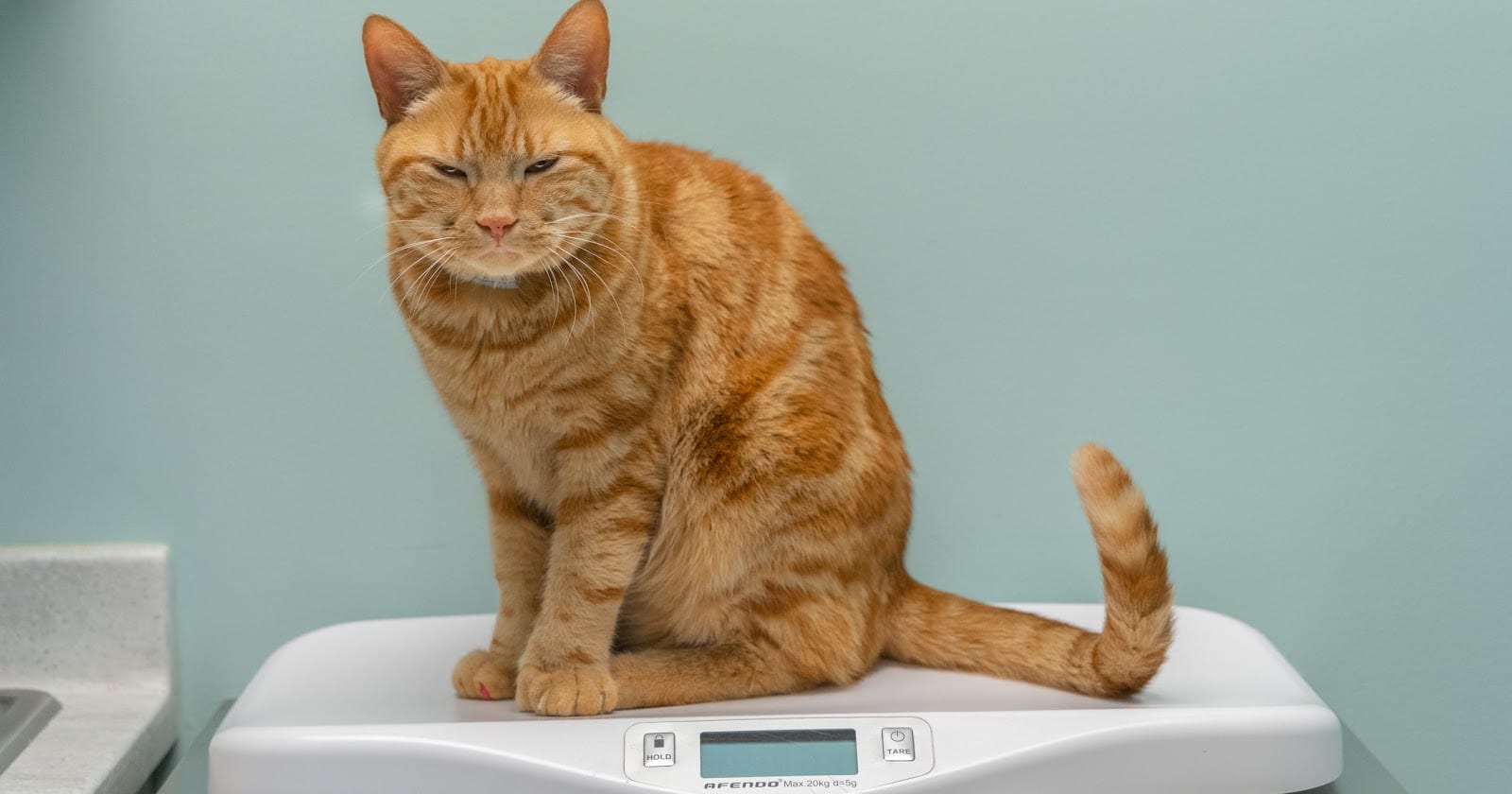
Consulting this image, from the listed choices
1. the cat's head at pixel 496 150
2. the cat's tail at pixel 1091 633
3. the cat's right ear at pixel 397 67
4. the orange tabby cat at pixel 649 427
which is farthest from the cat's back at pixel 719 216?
the cat's tail at pixel 1091 633

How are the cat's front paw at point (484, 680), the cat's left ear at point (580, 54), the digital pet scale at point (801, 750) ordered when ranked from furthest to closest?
the cat's front paw at point (484, 680)
the cat's left ear at point (580, 54)
the digital pet scale at point (801, 750)

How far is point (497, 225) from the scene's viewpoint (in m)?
1.14

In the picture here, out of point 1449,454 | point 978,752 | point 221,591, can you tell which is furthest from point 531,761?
point 1449,454

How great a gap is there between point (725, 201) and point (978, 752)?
0.59m

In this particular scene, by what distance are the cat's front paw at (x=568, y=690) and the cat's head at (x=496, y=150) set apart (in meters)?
0.36

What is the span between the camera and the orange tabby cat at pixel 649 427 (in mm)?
1192

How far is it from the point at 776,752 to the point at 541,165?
1.74ft

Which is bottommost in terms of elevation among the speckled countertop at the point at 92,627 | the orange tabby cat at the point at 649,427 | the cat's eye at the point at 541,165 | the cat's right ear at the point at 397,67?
the speckled countertop at the point at 92,627

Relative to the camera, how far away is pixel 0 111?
1.56 m

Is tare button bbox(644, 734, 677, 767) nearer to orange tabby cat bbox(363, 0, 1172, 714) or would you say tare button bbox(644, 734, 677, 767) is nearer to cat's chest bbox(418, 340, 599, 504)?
orange tabby cat bbox(363, 0, 1172, 714)

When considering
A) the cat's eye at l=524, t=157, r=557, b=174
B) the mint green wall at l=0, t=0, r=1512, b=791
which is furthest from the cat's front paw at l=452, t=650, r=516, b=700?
the cat's eye at l=524, t=157, r=557, b=174

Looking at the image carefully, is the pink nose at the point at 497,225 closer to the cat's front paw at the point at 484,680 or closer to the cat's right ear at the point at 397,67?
the cat's right ear at the point at 397,67

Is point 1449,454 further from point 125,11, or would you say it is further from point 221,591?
point 125,11

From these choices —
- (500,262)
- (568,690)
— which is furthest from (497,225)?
(568,690)
